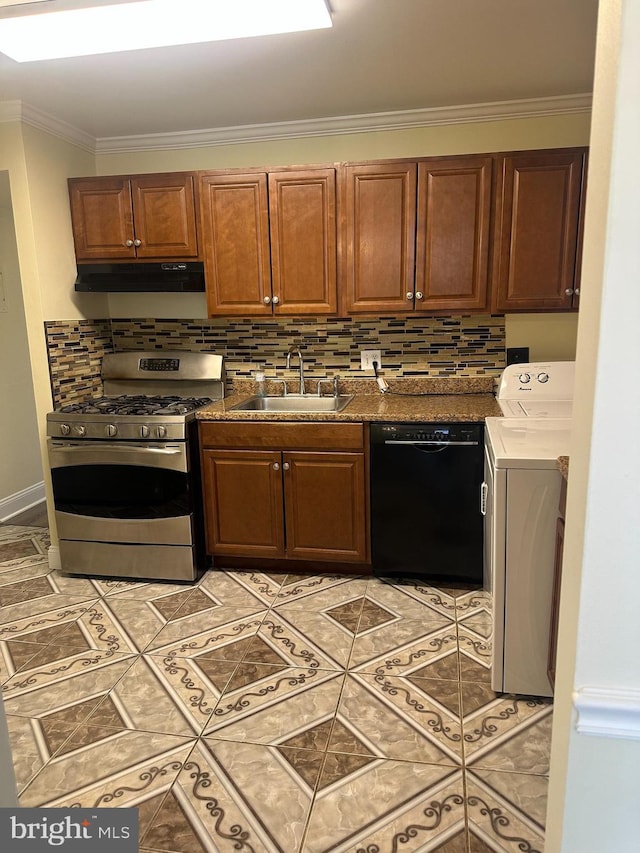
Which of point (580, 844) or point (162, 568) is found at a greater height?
point (580, 844)

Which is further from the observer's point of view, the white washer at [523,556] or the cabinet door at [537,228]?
the cabinet door at [537,228]

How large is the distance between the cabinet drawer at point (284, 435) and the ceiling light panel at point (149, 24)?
161 centimetres

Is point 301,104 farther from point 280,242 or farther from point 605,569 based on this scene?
point 605,569

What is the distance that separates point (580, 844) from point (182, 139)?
3.44m

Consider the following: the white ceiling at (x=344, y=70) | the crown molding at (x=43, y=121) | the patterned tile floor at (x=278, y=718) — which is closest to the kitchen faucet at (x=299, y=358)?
the patterned tile floor at (x=278, y=718)

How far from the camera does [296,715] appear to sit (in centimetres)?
200

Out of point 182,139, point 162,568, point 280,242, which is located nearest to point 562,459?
point 280,242

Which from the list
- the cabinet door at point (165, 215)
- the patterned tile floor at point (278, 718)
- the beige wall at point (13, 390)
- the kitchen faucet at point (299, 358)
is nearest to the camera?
the patterned tile floor at point (278, 718)

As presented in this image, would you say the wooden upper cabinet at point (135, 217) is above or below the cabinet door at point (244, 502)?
above

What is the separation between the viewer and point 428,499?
9.10 ft

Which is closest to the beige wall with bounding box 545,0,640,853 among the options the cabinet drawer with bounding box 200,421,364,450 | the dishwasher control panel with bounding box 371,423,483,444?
the dishwasher control panel with bounding box 371,423,483,444

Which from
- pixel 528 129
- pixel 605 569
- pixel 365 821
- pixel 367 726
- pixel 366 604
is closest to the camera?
pixel 605 569

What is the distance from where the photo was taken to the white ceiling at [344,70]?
79.6 inches

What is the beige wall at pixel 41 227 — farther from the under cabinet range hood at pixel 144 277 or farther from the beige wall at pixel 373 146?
the beige wall at pixel 373 146
